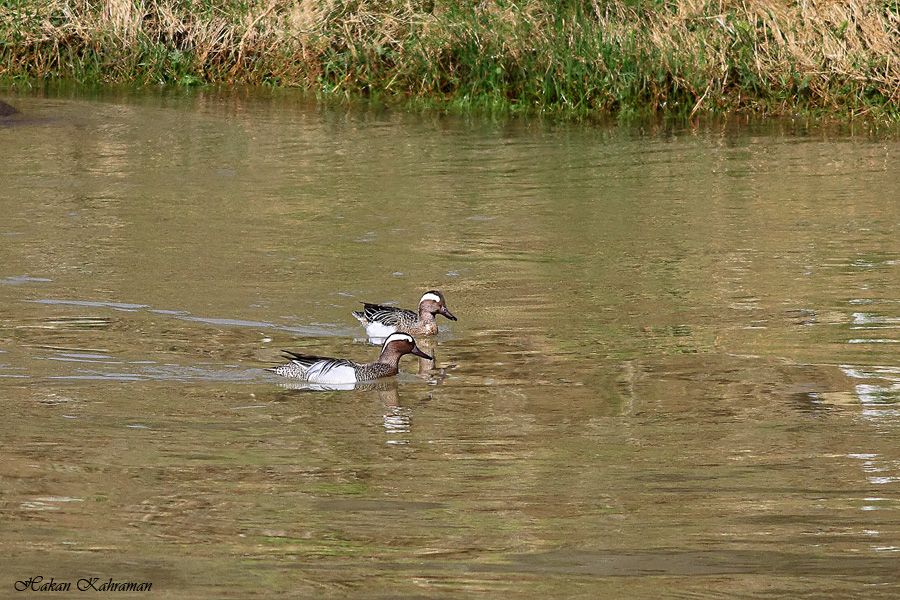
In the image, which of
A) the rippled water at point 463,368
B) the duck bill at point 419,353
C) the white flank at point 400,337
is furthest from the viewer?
the duck bill at point 419,353

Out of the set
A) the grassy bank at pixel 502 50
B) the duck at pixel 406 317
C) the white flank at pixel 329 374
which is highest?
the grassy bank at pixel 502 50

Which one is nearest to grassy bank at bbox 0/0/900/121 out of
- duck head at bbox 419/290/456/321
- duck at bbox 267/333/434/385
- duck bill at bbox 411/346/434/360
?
duck head at bbox 419/290/456/321

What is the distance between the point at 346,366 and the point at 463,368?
2.68ft

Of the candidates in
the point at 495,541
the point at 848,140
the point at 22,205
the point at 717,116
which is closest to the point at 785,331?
the point at 495,541

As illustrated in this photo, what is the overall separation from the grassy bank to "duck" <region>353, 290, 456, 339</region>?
999 cm

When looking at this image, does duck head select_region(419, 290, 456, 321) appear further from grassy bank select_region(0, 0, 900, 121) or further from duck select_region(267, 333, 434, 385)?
grassy bank select_region(0, 0, 900, 121)

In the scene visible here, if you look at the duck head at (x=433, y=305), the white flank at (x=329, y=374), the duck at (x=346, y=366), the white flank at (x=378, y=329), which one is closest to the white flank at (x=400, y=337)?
the duck at (x=346, y=366)

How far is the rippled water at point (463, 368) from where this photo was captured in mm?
6465

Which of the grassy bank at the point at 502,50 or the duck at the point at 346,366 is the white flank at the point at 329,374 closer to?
the duck at the point at 346,366

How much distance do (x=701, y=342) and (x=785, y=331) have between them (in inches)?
24.5

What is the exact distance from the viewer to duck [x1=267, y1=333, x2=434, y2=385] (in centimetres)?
945

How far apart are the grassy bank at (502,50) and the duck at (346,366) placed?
433 inches

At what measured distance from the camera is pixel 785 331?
1077 centimetres

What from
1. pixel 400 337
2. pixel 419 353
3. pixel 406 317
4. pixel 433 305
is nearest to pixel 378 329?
pixel 406 317
